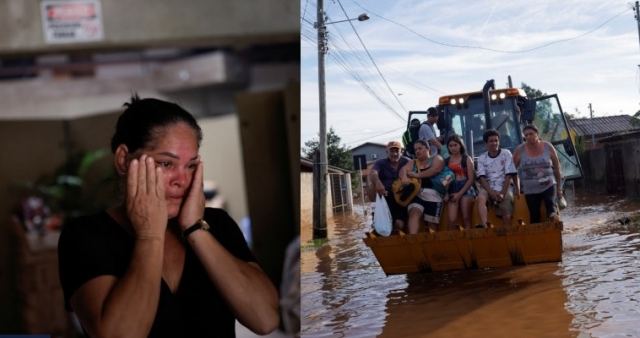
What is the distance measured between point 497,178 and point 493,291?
0.43 metres

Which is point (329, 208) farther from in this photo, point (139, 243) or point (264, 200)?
point (139, 243)

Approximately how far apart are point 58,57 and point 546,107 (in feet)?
5.15

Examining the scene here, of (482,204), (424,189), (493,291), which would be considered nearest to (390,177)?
(424,189)

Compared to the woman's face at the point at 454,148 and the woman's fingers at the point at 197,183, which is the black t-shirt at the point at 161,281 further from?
the woman's face at the point at 454,148

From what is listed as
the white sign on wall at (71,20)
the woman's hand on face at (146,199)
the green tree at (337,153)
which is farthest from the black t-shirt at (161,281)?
the green tree at (337,153)

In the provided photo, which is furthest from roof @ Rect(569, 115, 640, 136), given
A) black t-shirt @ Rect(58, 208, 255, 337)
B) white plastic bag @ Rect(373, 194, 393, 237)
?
black t-shirt @ Rect(58, 208, 255, 337)

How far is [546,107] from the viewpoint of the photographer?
2475 mm

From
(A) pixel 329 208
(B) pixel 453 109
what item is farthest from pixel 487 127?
(A) pixel 329 208

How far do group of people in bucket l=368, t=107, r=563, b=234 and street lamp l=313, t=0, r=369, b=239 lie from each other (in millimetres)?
208

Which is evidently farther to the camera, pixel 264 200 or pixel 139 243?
pixel 264 200

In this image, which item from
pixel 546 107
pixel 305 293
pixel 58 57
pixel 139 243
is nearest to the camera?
pixel 139 243

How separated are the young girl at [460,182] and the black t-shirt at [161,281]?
966 mm

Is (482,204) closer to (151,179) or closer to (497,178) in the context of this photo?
(497,178)

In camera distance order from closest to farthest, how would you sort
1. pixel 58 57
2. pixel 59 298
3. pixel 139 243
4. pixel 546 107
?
pixel 139 243 → pixel 58 57 → pixel 59 298 → pixel 546 107
